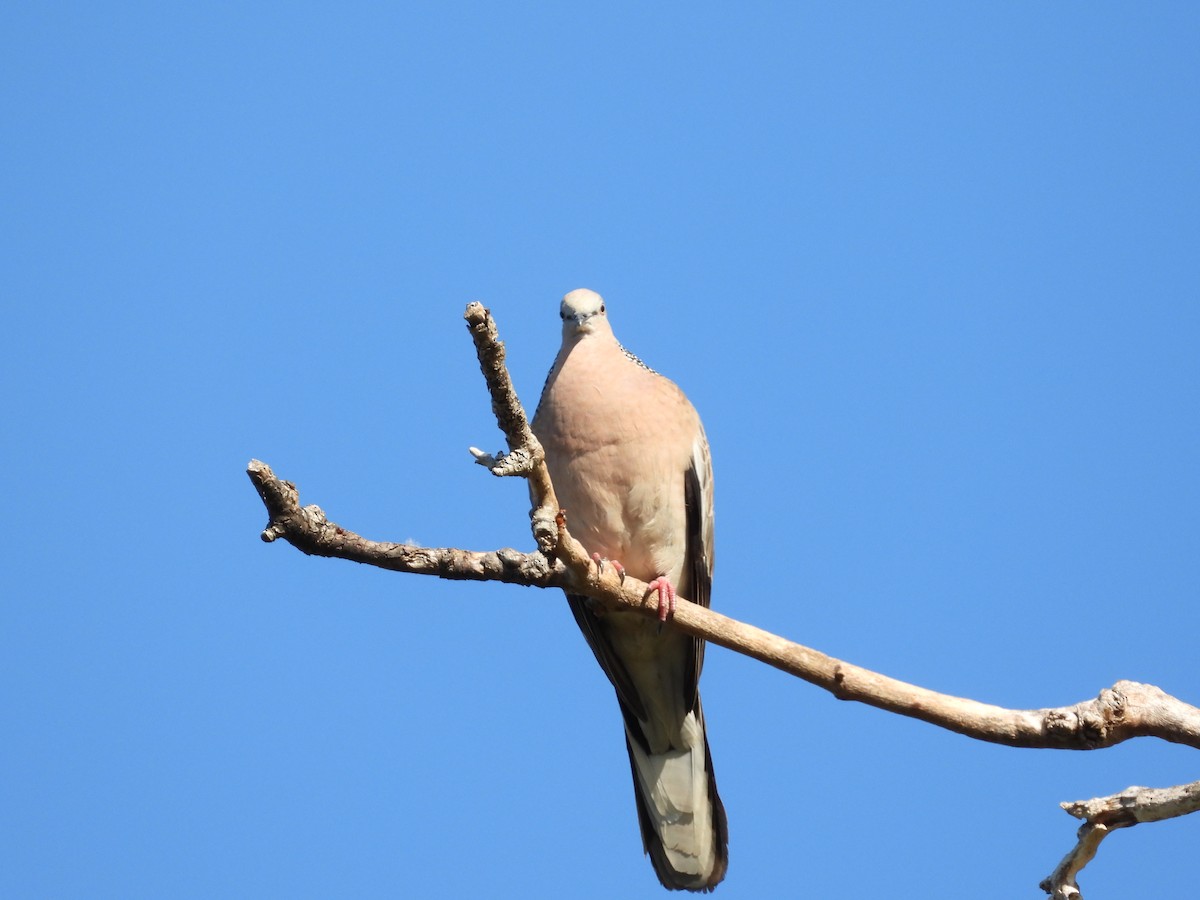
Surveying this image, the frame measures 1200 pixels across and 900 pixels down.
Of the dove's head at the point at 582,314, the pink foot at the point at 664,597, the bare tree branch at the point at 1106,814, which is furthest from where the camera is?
the dove's head at the point at 582,314

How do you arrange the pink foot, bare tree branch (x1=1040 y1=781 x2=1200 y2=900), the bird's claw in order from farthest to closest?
1. the pink foot
2. the bird's claw
3. bare tree branch (x1=1040 y1=781 x2=1200 y2=900)

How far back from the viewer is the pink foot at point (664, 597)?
16.5 feet

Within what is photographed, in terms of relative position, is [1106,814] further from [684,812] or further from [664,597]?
[684,812]

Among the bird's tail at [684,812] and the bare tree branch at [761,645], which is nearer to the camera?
the bare tree branch at [761,645]

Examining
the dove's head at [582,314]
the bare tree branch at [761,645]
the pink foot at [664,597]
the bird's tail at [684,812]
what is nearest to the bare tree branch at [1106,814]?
the bare tree branch at [761,645]

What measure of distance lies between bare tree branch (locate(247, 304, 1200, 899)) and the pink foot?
1.46 ft

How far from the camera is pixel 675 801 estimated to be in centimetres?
617

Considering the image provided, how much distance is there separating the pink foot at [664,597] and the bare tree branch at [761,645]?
446 mm

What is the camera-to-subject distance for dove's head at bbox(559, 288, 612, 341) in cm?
605

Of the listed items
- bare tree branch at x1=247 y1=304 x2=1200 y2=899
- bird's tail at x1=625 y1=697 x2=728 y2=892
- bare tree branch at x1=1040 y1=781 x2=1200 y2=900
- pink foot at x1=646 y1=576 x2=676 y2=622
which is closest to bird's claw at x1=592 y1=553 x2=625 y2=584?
pink foot at x1=646 y1=576 x2=676 y2=622

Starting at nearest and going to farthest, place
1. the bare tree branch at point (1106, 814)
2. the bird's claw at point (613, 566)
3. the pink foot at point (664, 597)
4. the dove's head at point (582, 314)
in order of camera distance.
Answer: the bare tree branch at point (1106, 814) → the bird's claw at point (613, 566) → the pink foot at point (664, 597) → the dove's head at point (582, 314)

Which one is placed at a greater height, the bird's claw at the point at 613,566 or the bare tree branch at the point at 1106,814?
the bird's claw at the point at 613,566

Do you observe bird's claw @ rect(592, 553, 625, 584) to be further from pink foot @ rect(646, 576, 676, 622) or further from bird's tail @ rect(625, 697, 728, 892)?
bird's tail @ rect(625, 697, 728, 892)

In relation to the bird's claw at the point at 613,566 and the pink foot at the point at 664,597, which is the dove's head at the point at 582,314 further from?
the pink foot at the point at 664,597
